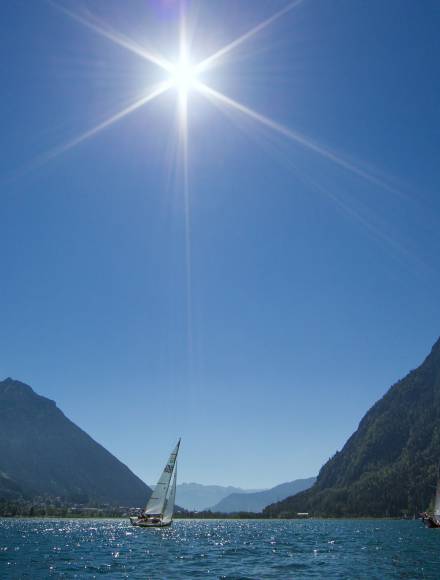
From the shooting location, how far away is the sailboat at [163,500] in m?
139

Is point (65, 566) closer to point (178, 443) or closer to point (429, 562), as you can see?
point (429, 562)

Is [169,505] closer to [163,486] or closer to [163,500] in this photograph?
[163,500]

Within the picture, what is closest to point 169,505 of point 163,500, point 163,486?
point 163,500

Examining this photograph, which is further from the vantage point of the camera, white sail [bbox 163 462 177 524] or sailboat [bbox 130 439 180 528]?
white sail [bbox 163 462 177 524]

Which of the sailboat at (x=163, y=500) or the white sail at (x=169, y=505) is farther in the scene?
the white sail at (x=169, y=505)

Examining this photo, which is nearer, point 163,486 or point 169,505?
point 163,486

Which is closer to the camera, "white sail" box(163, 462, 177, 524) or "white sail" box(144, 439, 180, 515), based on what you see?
"white sail" box(144, 439, 180, 515)

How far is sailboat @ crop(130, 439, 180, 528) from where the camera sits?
139 metres

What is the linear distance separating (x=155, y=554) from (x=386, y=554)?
32304 mm

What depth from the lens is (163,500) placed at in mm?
142500

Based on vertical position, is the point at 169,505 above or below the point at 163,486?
below

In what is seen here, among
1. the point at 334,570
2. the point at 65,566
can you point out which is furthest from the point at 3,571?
the point at 334,570

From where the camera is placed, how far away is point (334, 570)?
58.0 m

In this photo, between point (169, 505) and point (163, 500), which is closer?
point (163, 500)
